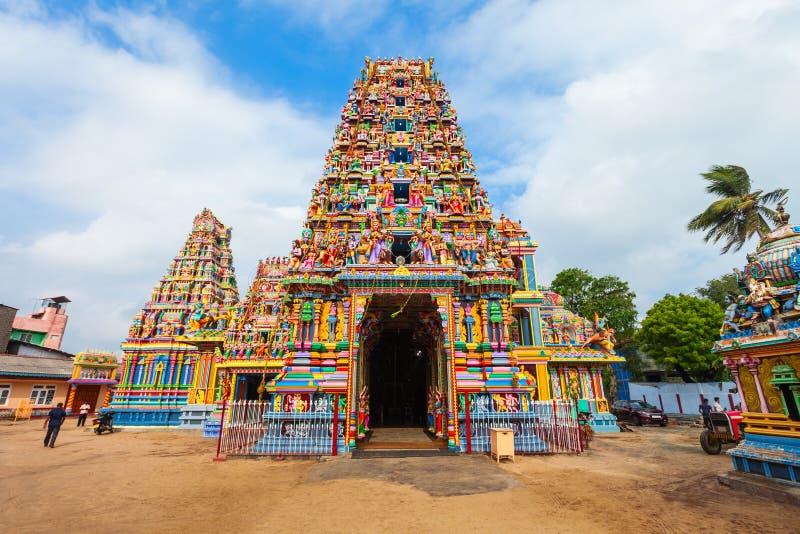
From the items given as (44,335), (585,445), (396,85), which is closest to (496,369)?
(585,445)

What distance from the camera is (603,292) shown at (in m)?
36.9

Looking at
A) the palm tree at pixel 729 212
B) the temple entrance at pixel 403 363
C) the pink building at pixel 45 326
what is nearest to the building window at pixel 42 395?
the pink building at pixel 45 326

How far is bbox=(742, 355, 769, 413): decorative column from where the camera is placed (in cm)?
793

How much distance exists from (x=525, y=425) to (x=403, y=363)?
10.4m

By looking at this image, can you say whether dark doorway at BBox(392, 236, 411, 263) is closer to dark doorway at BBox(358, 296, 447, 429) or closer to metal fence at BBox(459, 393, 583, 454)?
dark doorway at BBox(358, 296, 447, 429)

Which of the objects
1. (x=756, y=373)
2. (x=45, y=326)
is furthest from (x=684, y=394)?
(x=45, y=326)

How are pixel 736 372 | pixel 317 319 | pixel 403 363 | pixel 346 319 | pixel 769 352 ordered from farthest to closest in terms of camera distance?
pixel 403 363, pixel 317 319, pixel 346 319, pixel 736 372, pixel 769 352

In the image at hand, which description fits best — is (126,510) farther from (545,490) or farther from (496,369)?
(496,369)

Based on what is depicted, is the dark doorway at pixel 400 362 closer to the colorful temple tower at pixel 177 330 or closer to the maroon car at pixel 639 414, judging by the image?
the colorful temple tower at pixel 177 330

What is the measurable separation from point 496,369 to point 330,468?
22.1ft

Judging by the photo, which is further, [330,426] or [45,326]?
[45,326]

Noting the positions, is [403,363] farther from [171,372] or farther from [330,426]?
[171,372]

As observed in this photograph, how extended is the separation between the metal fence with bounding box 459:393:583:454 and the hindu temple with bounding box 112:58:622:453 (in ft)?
0.29

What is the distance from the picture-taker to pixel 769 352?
309 inches
